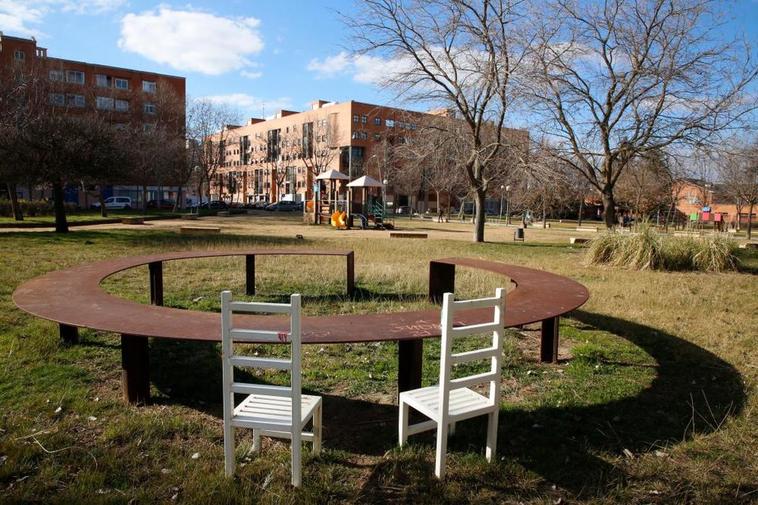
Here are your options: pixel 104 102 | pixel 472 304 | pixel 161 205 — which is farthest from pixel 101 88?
pixel 472 304

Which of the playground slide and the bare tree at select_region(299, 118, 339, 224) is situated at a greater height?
the bare tree at select_region(299, 118, 339, 224)

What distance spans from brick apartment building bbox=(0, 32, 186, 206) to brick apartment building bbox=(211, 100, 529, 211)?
A: 323 inches

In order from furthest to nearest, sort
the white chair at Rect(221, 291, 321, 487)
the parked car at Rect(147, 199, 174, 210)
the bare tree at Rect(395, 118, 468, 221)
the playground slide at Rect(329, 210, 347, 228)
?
the parked car at Rect(147, 199, 174, 210)
the playground slide at Rect(329, 210, 347, 228)
the bare tree at Rect(395, 118, 468, 221)
the white chair at Rect(221, 291, 321, 487)

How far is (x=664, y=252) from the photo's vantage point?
1159 cm

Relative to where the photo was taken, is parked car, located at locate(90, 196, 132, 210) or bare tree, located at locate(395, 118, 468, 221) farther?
parked car, located at locate(90, 196, 132, 210)

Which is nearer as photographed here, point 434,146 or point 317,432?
point 317,432

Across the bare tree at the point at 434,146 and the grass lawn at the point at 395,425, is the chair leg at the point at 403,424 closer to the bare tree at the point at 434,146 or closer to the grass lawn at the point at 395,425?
the grass lawn at the point at 395,425

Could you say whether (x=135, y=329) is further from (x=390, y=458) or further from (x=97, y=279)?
(x=97, y=279)

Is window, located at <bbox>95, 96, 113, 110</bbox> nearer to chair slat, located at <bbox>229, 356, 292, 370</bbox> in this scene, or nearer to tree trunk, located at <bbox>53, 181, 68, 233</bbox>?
tree trunk, located at <bbox>53, 181, 68, 233</bbox>

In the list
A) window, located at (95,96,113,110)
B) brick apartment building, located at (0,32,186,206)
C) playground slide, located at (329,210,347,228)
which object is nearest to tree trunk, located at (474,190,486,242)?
playground slide, located at (329,210,347,228)

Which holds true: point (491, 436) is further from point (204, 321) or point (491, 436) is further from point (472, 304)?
point (204, 321)

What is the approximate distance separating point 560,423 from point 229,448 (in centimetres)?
225

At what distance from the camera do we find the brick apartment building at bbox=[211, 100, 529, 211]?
66875mm

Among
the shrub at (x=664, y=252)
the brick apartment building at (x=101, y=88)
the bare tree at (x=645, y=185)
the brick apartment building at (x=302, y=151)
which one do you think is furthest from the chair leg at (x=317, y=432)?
the brick apartment building at (x=302, y=151)
